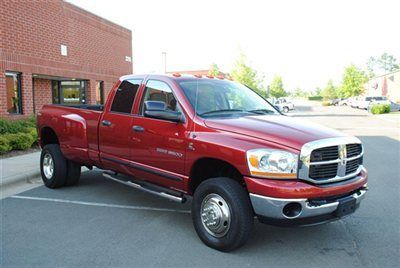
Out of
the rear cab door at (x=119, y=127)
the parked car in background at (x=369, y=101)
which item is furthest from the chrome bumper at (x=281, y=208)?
the parked car in background at (x=369, y=101)

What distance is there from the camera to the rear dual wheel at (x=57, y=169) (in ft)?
22.3

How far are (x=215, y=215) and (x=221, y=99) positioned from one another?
1640mm

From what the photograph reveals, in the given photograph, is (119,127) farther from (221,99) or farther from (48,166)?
(48,166)

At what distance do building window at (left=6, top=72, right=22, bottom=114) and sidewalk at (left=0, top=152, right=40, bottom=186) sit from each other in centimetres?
460

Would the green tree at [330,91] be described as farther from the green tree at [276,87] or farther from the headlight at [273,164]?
the headlight at [273,164]

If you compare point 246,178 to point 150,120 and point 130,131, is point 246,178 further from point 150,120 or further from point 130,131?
point 130,131

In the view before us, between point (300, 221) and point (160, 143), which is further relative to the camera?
point (160, 143)

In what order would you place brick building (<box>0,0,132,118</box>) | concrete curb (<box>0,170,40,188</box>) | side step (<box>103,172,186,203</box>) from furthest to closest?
brick building (<box>0,0,132,118</box>), concrete curb (<box>0,170,40,188</box>), side step (<box>103,172,186,203</box>)

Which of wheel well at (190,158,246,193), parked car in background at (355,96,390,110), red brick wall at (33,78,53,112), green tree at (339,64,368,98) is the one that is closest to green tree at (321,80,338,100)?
green tree at (339,64,368,98)

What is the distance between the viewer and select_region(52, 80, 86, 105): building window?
18.3 metres

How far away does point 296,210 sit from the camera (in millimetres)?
3834

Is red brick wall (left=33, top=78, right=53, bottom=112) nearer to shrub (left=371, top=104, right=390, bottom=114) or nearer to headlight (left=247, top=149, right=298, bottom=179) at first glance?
headlight (left=247, top=149, right=298, bottom=179)

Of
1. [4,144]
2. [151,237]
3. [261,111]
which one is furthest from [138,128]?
[4,144]

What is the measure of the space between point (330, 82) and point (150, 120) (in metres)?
125
